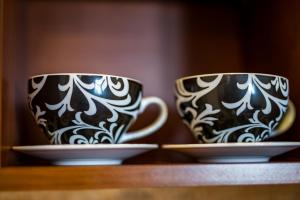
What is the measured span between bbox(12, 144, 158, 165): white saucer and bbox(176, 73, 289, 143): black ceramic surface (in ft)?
0.29

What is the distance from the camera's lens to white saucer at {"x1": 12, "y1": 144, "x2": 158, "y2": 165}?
1.42 feet

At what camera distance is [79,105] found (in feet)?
1.53

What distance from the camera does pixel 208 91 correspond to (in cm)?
49

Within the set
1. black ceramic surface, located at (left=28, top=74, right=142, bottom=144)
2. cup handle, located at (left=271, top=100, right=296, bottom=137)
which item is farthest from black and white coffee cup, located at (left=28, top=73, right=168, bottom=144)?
cup handle, located at (left=271, top=100, right=296, bottom=137)

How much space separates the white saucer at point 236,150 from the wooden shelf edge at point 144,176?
2 cm

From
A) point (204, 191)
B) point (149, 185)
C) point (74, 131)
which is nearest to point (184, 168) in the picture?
point (149, 185)

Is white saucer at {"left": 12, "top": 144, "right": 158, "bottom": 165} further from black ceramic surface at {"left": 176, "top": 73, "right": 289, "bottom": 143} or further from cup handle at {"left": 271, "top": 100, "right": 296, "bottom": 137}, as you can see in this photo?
cup handle at {"left": 271, "top": 100, "right": 296, "bottom": 137}

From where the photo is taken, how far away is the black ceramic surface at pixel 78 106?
0.47 meters

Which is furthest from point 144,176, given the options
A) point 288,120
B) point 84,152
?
point 288,120

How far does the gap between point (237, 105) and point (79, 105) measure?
0.63ft

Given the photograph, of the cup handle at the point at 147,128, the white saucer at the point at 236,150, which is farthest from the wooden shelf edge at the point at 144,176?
the cup handle at the point at 147,128

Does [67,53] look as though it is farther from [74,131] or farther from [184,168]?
[184,168]

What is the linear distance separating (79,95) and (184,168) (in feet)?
0.50

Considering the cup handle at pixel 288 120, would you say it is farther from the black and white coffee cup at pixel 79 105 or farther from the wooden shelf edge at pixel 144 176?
→ the black and white coffee cup at pixel 79 105
